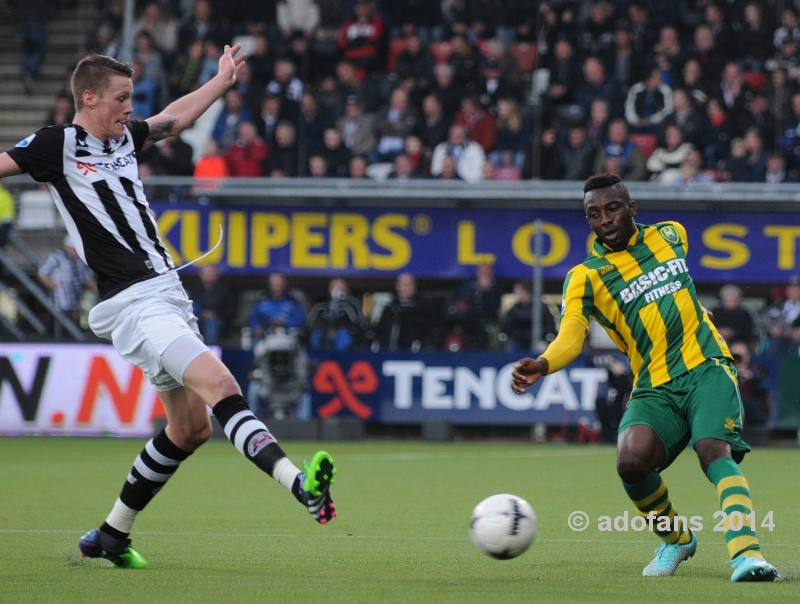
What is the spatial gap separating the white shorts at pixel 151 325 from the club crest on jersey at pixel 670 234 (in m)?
2.36

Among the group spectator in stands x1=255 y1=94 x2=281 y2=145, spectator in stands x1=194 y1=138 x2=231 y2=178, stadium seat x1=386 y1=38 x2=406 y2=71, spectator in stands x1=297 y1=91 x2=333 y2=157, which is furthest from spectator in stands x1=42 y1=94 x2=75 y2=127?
stadium seat x1=386 y1=38 x2=406 y2=71

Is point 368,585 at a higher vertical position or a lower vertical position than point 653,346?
lower

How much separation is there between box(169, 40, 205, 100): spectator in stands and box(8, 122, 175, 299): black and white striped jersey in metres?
15.1

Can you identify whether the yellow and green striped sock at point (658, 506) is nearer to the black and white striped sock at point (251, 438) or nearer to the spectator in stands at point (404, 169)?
the black and white striped sock at point (251, 438)

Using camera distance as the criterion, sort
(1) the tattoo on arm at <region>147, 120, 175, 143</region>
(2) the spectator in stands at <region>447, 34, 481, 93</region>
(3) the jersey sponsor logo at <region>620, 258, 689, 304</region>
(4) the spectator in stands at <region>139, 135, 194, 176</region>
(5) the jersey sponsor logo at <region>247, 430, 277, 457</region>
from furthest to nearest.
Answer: (2) the spectator in stands at <region>447, 34, 481, 93</region>, (4) the spectator in stands at <region>139, 135, 194, 176</region>, (1) the tattoo on arm at <region>147, 120, 175, 143</region>, (3) the jersey sponsor logo at <region>620, 258, 689, 304</region>, (5) the jersey sponsor logo at <region>247, 430, 277, 457</region>

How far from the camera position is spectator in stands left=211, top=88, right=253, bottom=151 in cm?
2055

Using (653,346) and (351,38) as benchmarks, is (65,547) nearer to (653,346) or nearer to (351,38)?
(653,346)

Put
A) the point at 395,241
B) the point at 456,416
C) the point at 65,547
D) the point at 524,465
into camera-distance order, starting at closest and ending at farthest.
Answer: the point at 65,547
the point at 524,465
the point at 456,416
the point at 395,241

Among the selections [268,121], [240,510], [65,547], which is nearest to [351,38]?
[268,121]

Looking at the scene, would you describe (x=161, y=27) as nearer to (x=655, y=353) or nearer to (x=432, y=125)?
(x=432, y=125)

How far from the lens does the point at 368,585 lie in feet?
→ 18.6

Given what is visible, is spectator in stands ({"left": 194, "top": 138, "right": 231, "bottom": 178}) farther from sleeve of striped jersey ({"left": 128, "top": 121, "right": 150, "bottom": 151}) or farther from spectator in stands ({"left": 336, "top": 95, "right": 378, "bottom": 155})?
sleeve of striped jersey ({"left": 128, "top": 121, "right": 150, "bottom": 151})

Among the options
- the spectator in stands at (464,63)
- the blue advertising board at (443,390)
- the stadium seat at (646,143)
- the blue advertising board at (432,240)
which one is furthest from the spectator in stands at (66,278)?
the stadium seat at (646,143)

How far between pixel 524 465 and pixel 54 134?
8.32m
